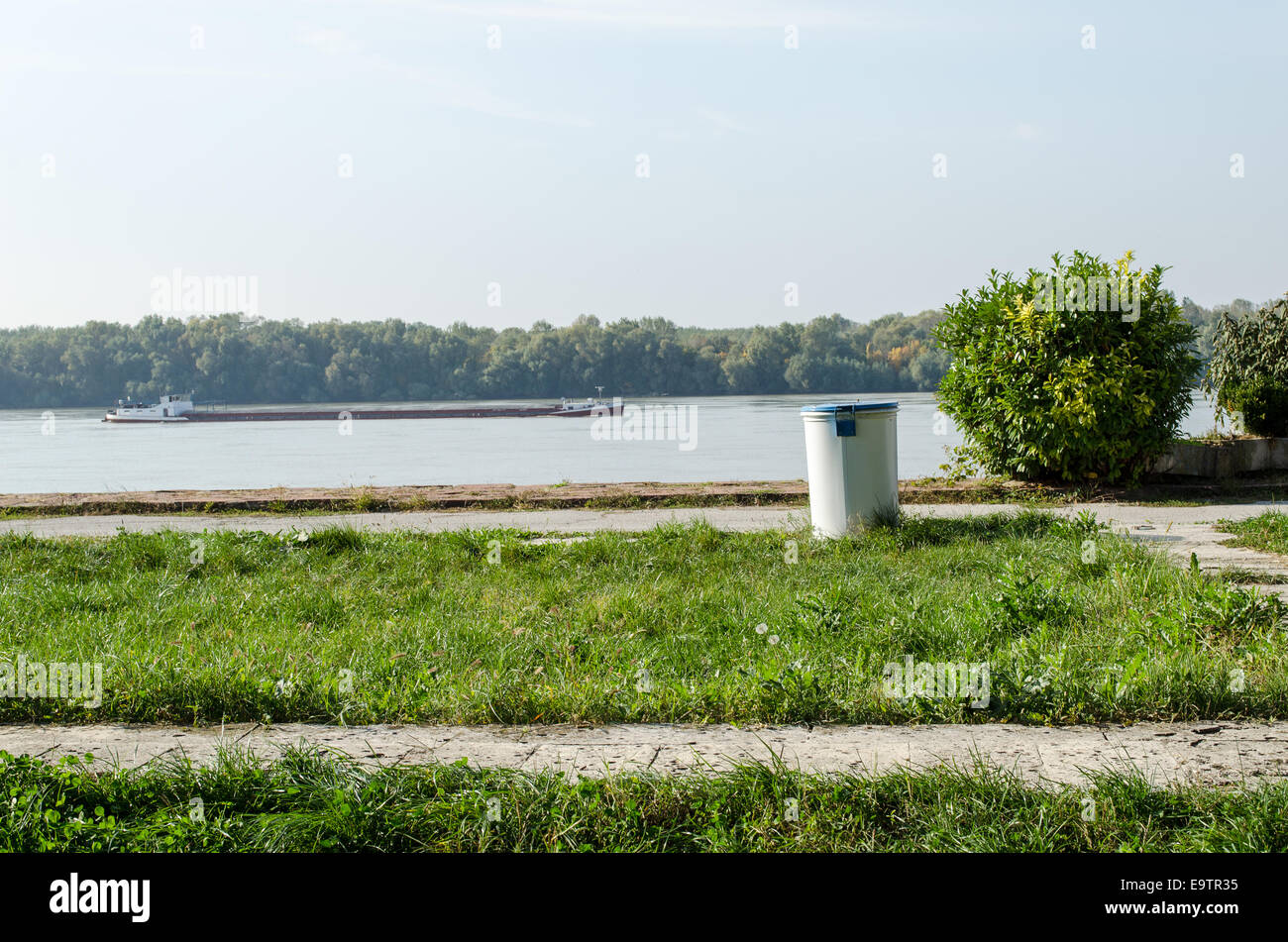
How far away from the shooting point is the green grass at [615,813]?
3209 millimetres

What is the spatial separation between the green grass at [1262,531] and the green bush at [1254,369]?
490 centimetres

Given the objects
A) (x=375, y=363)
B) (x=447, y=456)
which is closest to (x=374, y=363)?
(x=375, y=363)

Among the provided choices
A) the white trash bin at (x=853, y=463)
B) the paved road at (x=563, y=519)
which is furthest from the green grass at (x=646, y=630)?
the paved road at (x=563, y=519)

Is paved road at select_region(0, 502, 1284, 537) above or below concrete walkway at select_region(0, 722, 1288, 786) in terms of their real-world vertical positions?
above

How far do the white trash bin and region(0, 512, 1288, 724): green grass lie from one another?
335 millimetres

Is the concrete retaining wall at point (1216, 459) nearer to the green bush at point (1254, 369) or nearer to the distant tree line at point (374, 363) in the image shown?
the green bush at point (1254, 369)

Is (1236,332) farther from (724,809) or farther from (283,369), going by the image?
(283,369)

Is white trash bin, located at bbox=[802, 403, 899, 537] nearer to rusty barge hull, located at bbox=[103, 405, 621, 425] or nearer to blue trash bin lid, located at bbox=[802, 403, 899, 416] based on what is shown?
blue trash bin lid, located at bbox=[802, 403, 899, 416]

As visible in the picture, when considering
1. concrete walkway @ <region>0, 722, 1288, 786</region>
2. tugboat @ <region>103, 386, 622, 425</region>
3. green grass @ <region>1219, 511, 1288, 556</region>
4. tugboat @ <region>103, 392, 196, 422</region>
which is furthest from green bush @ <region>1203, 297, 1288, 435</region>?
tugboat @ <region>103, 392, 196, 422</region>

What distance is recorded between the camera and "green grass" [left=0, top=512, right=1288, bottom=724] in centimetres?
441

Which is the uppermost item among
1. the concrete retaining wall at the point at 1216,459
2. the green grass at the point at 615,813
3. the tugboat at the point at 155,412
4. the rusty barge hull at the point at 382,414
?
the tugboat at the point at 155,412

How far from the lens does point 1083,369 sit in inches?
452
